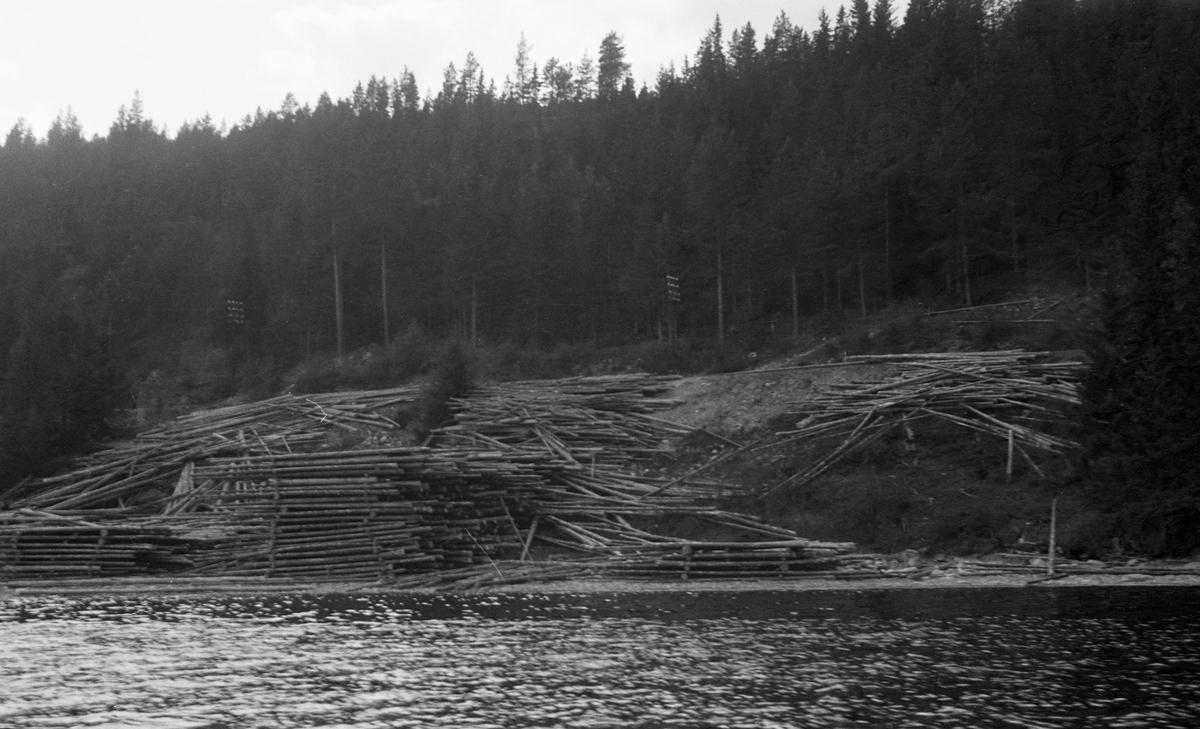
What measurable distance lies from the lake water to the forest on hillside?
421 inches

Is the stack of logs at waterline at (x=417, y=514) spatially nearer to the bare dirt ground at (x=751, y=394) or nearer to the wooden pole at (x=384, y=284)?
the bare dirt ground at (x=751, y=394)

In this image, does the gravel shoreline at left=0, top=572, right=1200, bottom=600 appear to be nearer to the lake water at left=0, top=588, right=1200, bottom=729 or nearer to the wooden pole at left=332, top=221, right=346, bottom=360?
the lake water at left=0, top=588, right=1200, bottom=729

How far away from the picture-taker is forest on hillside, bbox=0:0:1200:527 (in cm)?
3350

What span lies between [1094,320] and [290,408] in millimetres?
25319

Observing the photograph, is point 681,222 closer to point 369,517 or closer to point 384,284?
point 384,284

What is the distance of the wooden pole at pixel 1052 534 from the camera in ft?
67.4

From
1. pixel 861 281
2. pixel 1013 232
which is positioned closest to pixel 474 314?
pixel 861 281

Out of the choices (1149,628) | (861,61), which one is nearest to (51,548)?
(1149,628)

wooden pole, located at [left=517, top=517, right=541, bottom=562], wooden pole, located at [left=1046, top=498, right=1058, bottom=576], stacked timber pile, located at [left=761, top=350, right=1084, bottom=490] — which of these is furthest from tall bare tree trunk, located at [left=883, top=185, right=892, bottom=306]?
wooden pole, located at [left=517, top=517, right=541, bottom=562]

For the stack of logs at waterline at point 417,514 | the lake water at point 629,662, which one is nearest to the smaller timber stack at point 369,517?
A: the stack of logs at waterline at point 417,514

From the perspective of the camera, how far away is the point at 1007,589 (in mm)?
18953

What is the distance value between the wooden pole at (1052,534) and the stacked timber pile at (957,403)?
186cm

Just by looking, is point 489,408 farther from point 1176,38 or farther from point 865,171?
point 1176,38

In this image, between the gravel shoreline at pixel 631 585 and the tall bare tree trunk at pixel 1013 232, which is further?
the tall bare tree trunk at pixel 1013 232
